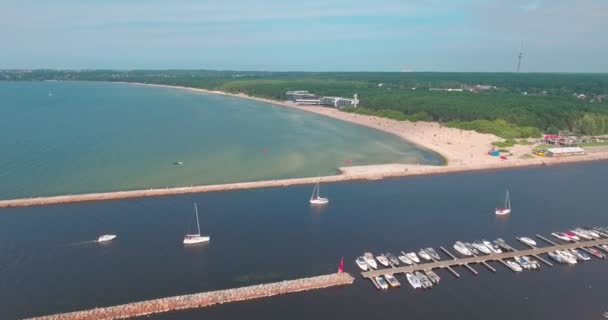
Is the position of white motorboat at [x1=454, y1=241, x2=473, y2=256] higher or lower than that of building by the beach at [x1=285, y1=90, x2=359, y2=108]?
lower

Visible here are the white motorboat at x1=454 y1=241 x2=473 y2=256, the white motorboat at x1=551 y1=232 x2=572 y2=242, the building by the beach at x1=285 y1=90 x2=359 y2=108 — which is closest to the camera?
the white motorboat at x1=454 y1=241 x2=473 y2=256

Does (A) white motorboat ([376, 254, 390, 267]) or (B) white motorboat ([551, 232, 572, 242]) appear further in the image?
(B) white motorboat ([551, 232, 572, 242])

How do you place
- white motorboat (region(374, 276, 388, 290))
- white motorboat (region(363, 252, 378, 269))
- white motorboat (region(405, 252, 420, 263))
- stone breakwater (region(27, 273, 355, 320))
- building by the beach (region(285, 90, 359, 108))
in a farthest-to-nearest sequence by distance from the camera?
building by the beach (region(285, 90, 359, 108)) → white motorboat (region(405, 252, 420, 263)) → white motorboat (region(363, 252, 378, 269)) → white motorboat (region(374, 276, 388, 290)) → stone breakwater (region(27, 273, 355, 320))

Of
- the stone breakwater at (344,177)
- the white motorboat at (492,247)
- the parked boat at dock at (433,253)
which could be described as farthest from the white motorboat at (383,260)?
the stone breakwater at (344,177)

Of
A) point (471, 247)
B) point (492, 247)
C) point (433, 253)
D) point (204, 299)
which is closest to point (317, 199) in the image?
point (433, 253)

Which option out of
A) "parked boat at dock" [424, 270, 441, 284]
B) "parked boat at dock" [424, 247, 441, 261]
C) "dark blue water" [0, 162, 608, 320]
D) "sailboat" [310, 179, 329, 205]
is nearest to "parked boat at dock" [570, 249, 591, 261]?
"dark blue water" [0, 162, 608, 320]

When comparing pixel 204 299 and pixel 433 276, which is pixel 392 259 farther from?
pixel 204 299

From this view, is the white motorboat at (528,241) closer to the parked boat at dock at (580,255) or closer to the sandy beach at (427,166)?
the parked boat at dock at (580,255)

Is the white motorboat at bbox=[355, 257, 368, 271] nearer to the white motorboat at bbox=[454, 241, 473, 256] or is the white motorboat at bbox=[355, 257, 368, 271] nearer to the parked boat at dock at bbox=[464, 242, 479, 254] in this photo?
the white motorboat at bbox=[454, 241, 473, 256]

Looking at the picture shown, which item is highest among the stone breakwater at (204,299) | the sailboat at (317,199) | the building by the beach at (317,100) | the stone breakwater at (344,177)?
the building by the beach at (317,100)
